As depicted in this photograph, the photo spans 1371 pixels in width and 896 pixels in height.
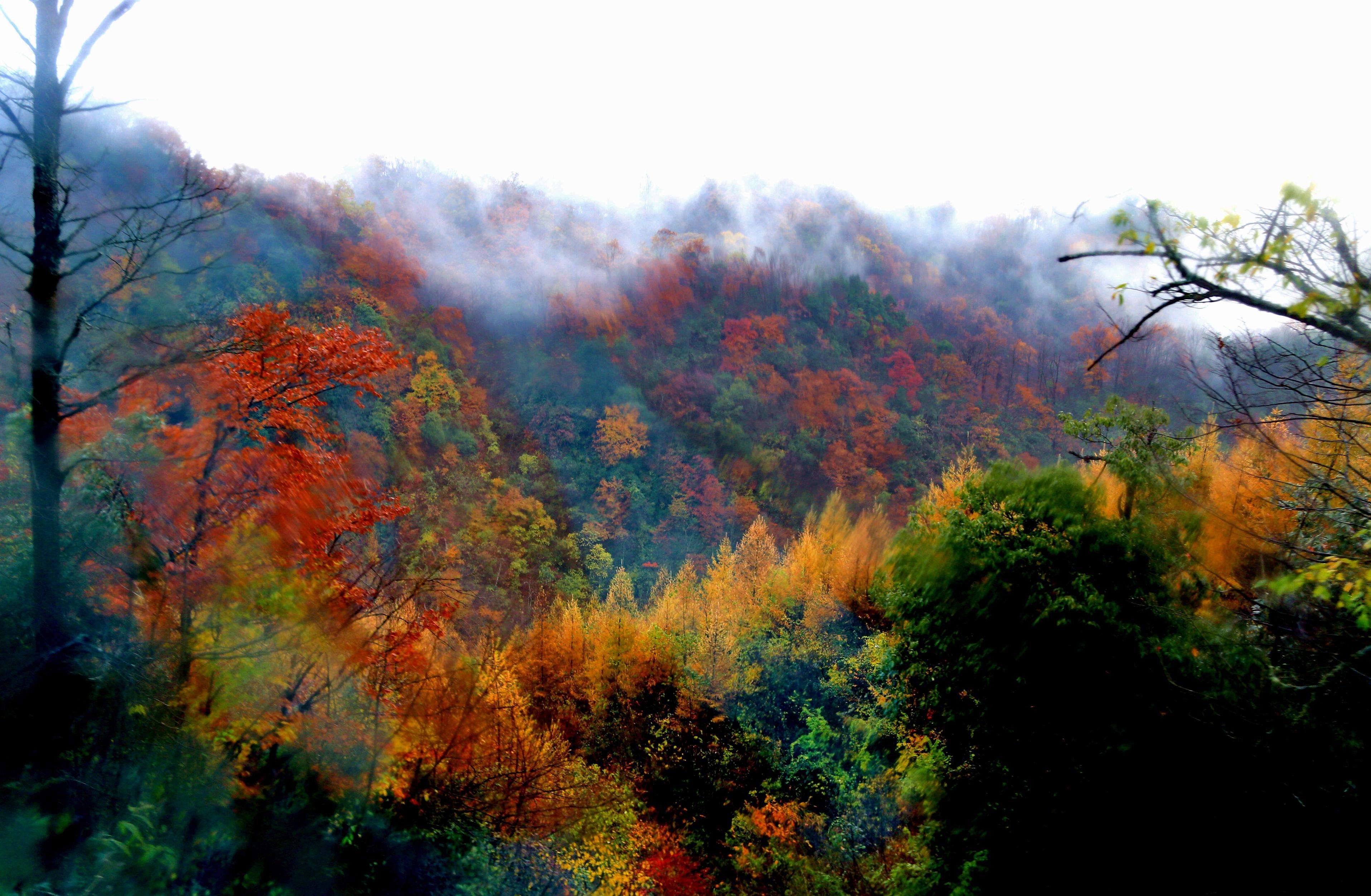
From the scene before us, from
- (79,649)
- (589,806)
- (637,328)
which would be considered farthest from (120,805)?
(637,328)

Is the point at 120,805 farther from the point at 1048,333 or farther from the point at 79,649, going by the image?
the point at 1048,333

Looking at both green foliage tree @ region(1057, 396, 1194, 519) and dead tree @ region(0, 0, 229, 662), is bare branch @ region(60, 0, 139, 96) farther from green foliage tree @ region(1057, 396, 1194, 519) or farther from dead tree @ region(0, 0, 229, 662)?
green foliage tree @ region(1057, 396, 1194, 519)

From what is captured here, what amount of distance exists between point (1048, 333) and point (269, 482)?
66.8 meters

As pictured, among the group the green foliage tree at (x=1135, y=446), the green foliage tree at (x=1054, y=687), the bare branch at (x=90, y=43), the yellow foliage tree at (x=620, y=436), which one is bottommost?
the yellow foliage tree at (x=620, y=436)

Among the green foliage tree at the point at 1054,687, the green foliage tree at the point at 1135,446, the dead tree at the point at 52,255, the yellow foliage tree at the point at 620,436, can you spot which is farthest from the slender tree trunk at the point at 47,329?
the yellow foliage tree at the point at 620,436

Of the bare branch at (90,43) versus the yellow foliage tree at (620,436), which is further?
the yellow foliage tree at (620,436)

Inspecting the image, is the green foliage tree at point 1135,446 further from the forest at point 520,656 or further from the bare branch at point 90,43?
the bare branch at point 90,43

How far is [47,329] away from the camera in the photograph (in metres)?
4.53

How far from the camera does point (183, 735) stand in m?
5.04

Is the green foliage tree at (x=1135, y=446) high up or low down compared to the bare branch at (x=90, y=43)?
down

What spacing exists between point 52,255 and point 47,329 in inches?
20.6

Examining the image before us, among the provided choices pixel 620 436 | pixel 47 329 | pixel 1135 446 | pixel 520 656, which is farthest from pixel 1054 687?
pixel 620 436

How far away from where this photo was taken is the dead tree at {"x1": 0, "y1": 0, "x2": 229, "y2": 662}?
4402mm

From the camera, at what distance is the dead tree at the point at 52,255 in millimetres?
4402
